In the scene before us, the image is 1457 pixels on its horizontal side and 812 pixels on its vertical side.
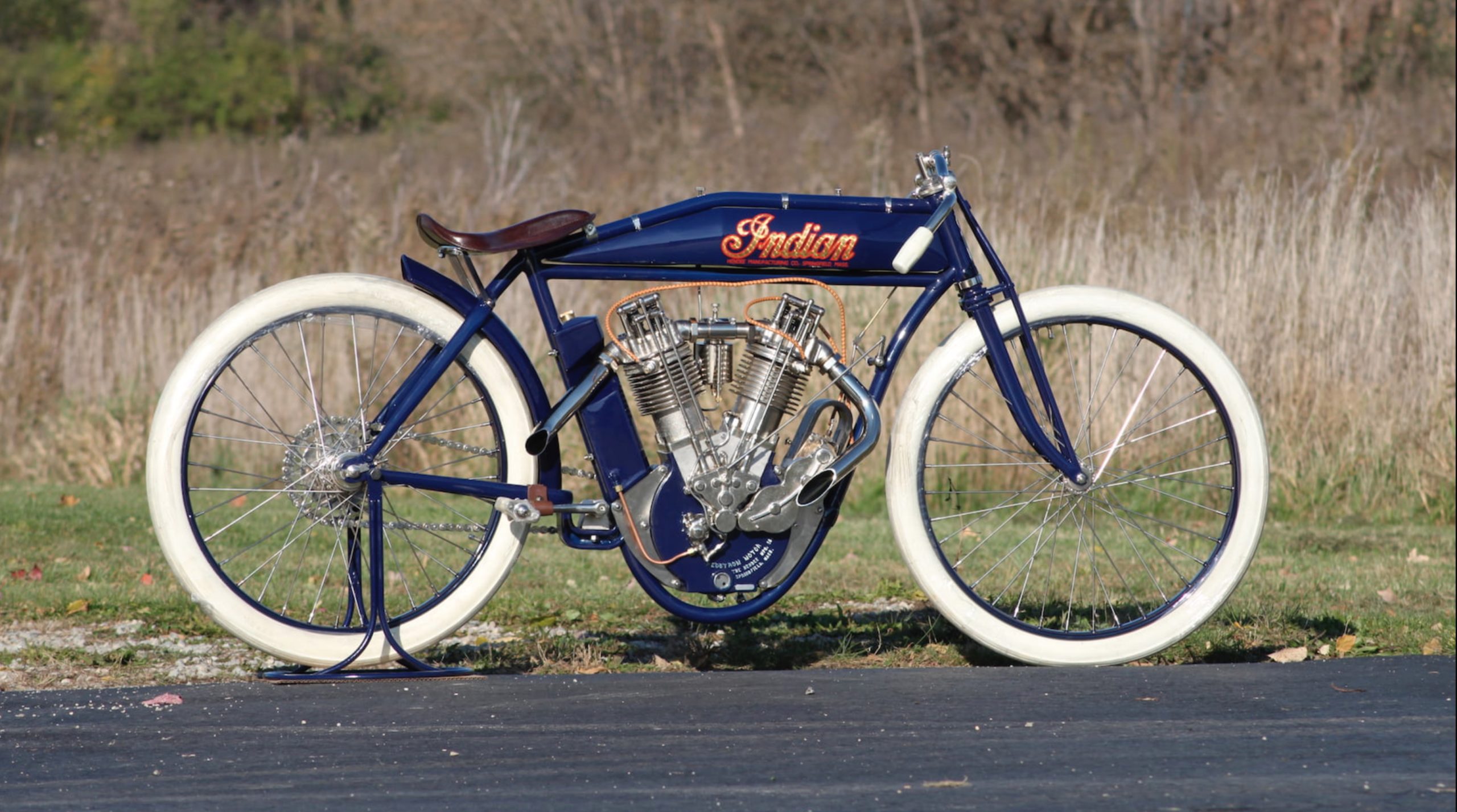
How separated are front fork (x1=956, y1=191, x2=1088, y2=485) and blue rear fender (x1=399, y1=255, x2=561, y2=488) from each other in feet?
3.97

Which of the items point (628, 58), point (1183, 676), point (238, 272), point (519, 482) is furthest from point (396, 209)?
point (628, 58)

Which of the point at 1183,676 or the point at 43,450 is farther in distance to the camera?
the point at 43,450

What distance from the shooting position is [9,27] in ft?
93.8

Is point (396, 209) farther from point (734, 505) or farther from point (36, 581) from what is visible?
point (734, 505)

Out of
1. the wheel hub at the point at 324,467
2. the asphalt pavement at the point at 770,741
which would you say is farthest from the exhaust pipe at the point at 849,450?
the wheel hub at the point at 324,467

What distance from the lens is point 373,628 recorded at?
4.22 meters

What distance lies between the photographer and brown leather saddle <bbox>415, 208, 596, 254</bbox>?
4062 mm

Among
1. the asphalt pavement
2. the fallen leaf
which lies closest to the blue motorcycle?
the asphalt pavement

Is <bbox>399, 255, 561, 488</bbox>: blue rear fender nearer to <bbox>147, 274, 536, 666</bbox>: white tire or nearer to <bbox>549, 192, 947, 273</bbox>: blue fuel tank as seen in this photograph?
<bbox>147, 274, 536, 666</bbox>: white tire

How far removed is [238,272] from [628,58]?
46.0 ft

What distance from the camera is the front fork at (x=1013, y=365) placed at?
4387 mm

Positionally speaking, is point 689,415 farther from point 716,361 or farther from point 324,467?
point 324,467

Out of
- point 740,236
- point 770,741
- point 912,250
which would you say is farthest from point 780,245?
point 770,741

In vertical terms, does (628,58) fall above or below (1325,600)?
above
